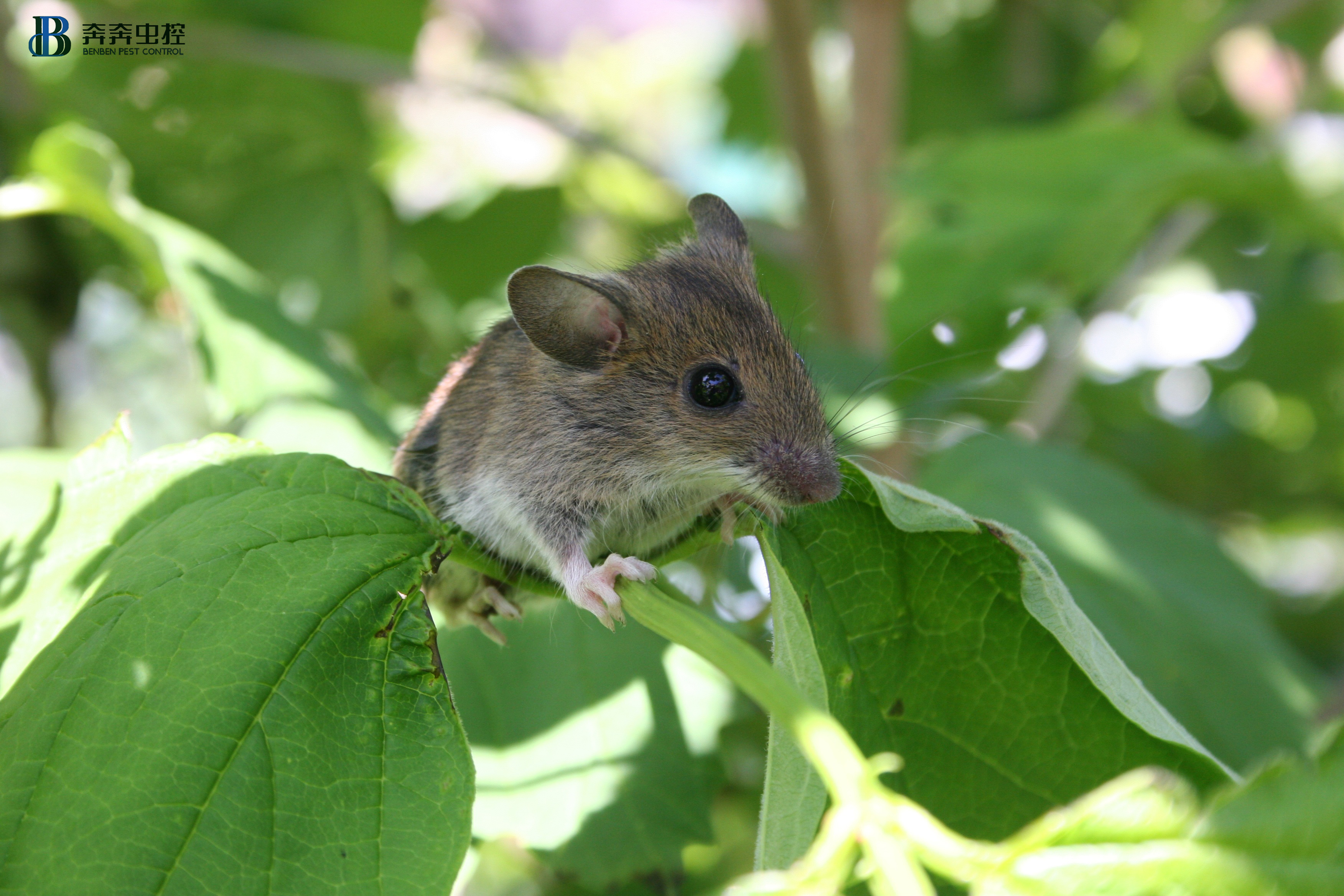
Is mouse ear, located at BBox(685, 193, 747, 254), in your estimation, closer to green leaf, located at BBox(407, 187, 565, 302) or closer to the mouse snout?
the mouse snout

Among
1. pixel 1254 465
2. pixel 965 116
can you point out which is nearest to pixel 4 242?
pixel 965 116

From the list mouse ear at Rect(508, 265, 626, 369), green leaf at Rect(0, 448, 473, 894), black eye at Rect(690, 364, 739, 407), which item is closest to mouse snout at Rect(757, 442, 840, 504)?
black eye at Rect(690, 364, 739, 407)

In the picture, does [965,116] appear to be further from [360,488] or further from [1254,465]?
[360,488]

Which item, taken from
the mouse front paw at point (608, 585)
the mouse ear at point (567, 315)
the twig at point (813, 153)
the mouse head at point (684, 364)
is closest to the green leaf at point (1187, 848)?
the mouse front paw at point (608, 585)

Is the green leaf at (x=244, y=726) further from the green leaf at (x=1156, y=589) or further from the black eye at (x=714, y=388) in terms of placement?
the green leaf at (x=1156, y=589)

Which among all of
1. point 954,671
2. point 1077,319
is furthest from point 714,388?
point 1077,319
